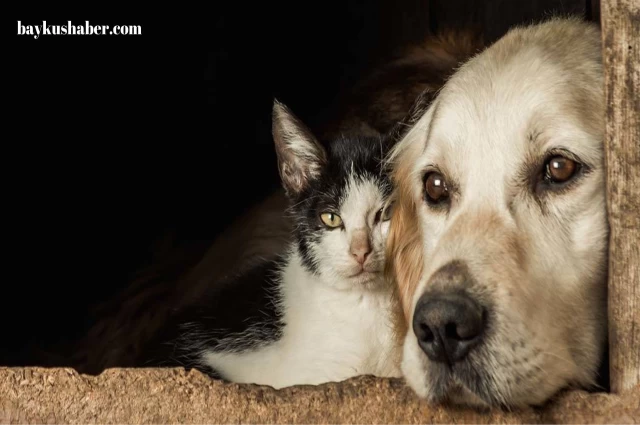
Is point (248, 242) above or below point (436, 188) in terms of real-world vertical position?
below

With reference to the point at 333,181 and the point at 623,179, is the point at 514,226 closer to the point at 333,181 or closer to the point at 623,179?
the point at 623,179

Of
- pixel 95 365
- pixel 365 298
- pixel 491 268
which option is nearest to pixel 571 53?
pixel 491 268

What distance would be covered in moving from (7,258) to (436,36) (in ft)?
9.20

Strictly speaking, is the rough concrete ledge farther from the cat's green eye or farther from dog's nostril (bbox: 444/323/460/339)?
the cat's green eye

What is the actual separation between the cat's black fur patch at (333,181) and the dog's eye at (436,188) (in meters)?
0.70

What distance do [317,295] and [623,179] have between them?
5.65ft

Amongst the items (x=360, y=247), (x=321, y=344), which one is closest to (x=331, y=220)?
(x=360, y=247)

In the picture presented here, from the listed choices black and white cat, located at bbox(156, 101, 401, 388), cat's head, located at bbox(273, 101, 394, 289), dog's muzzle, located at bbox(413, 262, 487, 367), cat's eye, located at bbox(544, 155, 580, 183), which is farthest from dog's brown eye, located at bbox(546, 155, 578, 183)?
cat's head, located at bbox(273, 101, 394, 289)

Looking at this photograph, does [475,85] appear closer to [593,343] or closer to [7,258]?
[593,343]

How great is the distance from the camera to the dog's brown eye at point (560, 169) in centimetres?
261

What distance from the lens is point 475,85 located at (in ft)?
9.44

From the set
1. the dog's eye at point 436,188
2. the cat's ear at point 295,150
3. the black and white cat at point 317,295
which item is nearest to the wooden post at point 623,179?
the dog's eye at point 436,188

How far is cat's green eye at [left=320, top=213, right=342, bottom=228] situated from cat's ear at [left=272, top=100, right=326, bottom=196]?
224 millimetres

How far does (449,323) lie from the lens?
7.57ft
